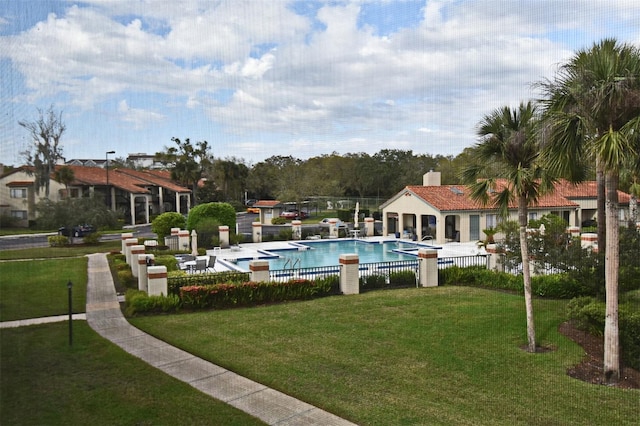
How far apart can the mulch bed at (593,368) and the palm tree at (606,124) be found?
Answer: 17 cm

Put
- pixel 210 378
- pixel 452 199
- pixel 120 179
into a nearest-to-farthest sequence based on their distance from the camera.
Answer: pixel 210 378 < pixel 120 179 < pixel 452 199

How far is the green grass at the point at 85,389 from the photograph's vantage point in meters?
3.78

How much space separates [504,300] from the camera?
37.7 ft

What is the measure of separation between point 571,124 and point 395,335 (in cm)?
424

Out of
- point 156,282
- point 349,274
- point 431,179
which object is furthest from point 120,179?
point 431,179

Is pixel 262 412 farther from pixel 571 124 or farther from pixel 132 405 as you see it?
pixel 571 124

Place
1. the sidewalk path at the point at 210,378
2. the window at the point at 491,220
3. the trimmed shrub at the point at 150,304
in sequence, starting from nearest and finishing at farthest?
1. the sidewalk path at the point at 210,378
2. the trimmed shrub at the point at 150,304
3. the window at the point at 491,220

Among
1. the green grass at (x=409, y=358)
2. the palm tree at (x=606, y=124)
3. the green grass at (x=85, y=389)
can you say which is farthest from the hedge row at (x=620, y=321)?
the green grass at (x=85, y=389)

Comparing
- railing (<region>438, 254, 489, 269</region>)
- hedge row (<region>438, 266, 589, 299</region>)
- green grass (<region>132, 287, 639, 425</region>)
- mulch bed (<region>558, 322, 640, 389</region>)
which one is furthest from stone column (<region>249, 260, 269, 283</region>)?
mulch bed (<region>558, 322, 640, 389</region>)

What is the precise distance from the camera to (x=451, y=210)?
81.2 feet

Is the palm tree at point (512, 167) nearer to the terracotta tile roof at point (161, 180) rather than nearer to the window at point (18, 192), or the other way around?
the window at point (18, 192)

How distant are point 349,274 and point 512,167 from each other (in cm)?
560

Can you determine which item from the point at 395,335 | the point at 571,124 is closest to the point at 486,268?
the point at 395,335

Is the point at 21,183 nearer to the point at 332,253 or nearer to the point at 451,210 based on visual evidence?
the point at 332,253
